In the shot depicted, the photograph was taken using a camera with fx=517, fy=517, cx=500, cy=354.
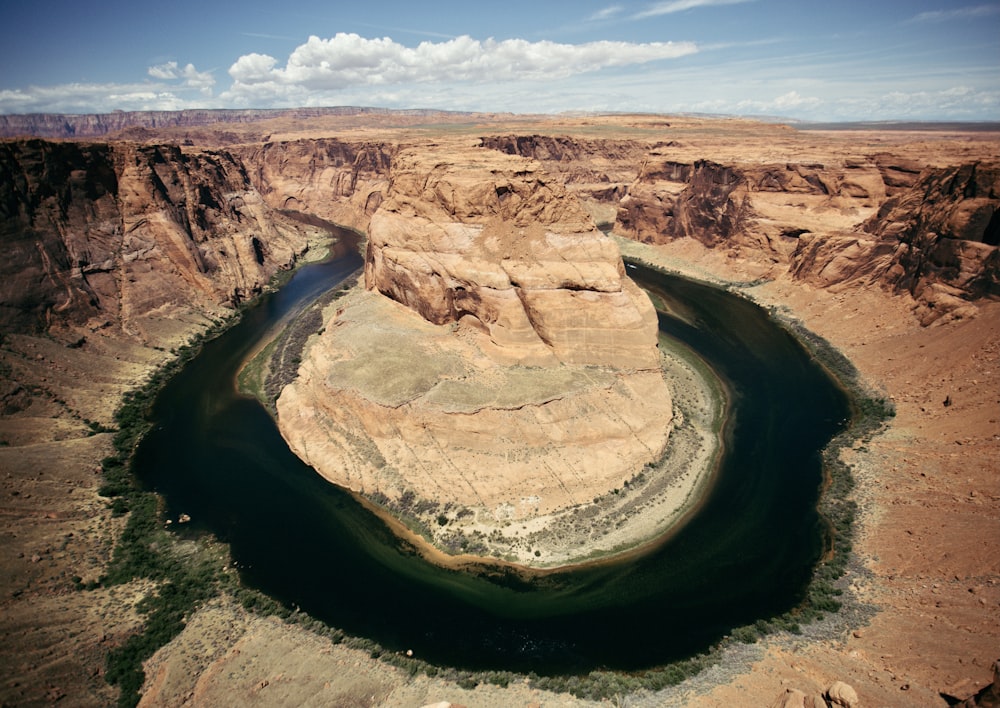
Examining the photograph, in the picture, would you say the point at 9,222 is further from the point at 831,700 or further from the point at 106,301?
the point at 831,700

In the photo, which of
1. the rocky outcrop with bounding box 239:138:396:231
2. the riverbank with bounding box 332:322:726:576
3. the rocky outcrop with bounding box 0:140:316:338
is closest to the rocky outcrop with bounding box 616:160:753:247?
the rocky outcrop with bounding box 239:138:396:231

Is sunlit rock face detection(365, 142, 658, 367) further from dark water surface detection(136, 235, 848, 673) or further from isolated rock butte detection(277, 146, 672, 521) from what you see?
dark water surface detection(136, 235, 848, 673)

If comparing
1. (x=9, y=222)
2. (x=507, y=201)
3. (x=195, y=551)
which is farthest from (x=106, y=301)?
(x=507, y=201)

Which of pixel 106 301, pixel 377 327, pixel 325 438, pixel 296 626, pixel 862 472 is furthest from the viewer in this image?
pixel 106 301

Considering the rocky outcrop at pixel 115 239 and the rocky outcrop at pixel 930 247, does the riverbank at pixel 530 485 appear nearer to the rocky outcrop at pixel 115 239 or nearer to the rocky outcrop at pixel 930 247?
the rocky outcrop at pixel 930 247

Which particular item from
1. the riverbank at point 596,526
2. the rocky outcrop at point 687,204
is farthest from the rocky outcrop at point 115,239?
the rocky outcrop at point 687,204

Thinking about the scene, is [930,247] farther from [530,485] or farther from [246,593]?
[246,593]
